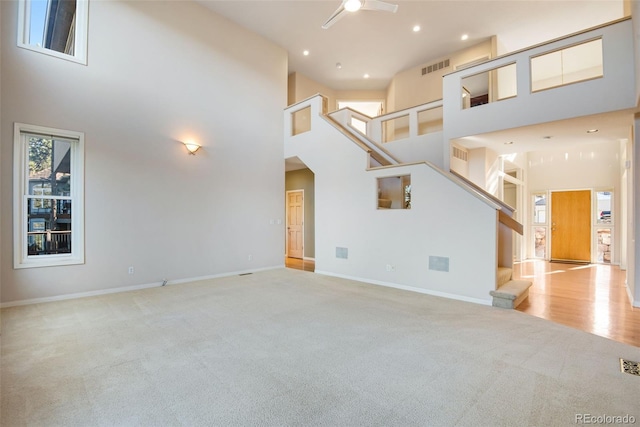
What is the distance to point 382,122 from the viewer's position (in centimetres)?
804

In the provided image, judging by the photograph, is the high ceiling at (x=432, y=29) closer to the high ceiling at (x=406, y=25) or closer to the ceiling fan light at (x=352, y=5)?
the high ceiling at (x=406, y=25)

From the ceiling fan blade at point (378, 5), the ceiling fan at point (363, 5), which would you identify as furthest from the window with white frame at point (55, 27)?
the ceiling fan blade at point (378, 5)

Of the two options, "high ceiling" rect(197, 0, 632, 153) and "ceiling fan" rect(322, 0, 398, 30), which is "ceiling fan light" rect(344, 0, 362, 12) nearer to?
"ceiling fan" rect(322, 0, 398, 30)

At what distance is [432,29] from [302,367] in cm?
821

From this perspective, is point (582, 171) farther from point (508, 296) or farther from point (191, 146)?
point (191, 146)

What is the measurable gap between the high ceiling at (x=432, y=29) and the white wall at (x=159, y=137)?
0.76 metres

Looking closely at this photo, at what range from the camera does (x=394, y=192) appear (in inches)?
259

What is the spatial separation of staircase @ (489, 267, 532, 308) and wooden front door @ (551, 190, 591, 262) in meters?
5.61

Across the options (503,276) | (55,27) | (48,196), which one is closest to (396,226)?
(503,276)

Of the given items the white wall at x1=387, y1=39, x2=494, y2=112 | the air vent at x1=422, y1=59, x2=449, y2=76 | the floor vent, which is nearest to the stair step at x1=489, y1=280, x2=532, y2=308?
the floor vent

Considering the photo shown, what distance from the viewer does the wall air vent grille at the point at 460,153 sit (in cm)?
635

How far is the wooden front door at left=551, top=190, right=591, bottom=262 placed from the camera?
28.2 feet

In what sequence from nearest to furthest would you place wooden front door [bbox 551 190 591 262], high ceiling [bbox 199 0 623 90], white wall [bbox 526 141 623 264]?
high ceiling [bbox 199 0 623 90], white wall [bbox 526 141 623 264], wooden front door [bbox 551 190 591 262]

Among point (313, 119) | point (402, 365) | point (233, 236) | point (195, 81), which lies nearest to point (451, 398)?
point (402, 365)
